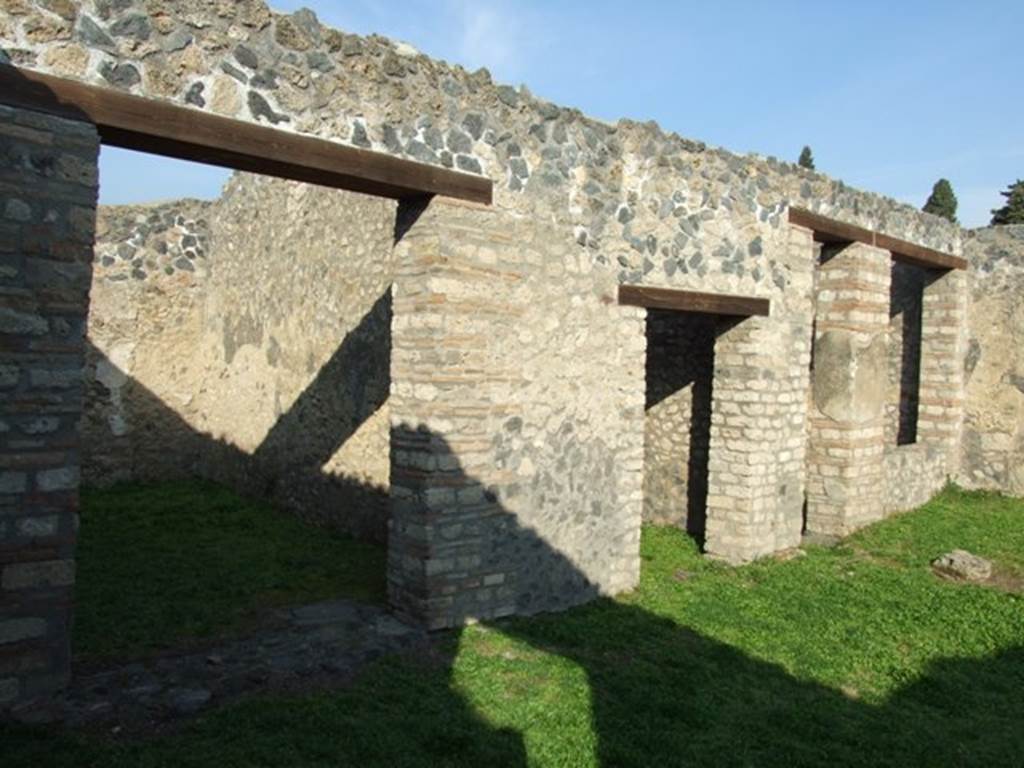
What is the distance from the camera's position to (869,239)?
9.67 metres

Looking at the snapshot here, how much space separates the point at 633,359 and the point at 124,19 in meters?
4.43

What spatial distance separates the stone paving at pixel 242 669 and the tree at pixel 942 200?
29958 millimetres

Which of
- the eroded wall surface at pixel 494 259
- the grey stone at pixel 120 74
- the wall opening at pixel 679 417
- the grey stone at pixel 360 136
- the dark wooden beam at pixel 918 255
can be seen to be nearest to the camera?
the grey stone at pixel 120 74

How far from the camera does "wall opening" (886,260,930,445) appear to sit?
12.6 m

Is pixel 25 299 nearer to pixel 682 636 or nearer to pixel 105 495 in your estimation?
pixel 682 636

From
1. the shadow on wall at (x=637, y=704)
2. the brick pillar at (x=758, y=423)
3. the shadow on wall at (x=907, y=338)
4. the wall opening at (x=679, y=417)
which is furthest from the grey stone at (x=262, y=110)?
the shadow on wall at (x=907, y=338)

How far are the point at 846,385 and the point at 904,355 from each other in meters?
3.97

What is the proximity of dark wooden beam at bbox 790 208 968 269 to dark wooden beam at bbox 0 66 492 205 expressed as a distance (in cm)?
437

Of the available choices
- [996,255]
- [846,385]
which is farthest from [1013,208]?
[846,385]

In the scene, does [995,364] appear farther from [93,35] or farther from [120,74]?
[93,35]

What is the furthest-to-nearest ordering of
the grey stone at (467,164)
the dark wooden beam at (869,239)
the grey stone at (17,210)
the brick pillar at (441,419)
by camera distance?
the dark wooden beam at (869,239)
the grey stone at (467,164)
the brick pillar at (441,419)
the grey stone at (17,210)

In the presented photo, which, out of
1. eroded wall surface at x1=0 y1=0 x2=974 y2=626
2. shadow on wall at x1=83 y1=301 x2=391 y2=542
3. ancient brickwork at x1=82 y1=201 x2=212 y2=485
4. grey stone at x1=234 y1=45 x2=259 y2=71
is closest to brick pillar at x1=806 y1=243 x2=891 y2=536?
eroded wall surface at x1=0 y1=0 x2=974 y2=626

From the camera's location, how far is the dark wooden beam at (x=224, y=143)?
4168mm

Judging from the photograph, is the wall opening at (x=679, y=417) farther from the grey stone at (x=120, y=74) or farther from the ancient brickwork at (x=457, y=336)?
the grey stone at (x=120, y=74)
